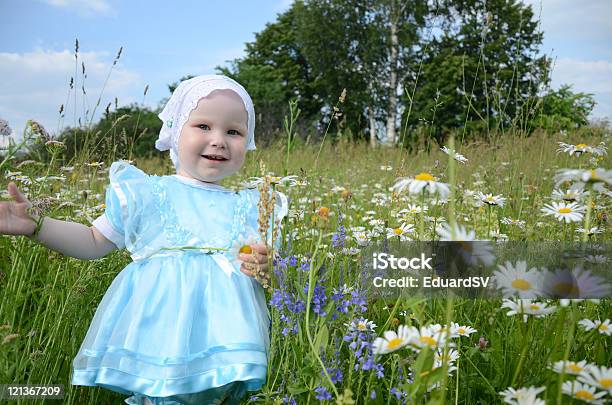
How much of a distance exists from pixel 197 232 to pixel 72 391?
609 millimetres

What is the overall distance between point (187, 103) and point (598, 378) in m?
1.47

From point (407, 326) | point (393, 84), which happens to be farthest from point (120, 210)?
point (393, 84)

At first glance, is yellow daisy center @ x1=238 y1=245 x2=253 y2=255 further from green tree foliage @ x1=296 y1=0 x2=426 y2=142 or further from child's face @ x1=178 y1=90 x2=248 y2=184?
green tree foliage @ x1=296 y1=0 x2=426 y2=142

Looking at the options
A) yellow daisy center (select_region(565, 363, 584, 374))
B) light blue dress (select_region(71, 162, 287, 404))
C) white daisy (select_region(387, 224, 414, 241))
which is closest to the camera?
yellow daisy center (select_region(565, 363, 584, 374))

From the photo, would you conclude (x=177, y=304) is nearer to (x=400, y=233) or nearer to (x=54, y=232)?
(x=54, y=232)

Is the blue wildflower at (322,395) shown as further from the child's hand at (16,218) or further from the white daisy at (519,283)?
the child's hand at (16,218)

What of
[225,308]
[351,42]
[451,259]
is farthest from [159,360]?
[351,42]

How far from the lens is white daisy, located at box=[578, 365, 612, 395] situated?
0.92 metres

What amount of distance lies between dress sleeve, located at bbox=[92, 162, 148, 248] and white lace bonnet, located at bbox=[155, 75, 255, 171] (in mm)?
234

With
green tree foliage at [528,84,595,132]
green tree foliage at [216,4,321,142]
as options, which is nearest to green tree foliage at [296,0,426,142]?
green tree foliage at [216,4,321,142]

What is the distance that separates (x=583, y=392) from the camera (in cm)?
98

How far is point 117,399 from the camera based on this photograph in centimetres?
183

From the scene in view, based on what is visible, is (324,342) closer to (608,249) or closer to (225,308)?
(225,308)

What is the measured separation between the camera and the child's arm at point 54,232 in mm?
1587
